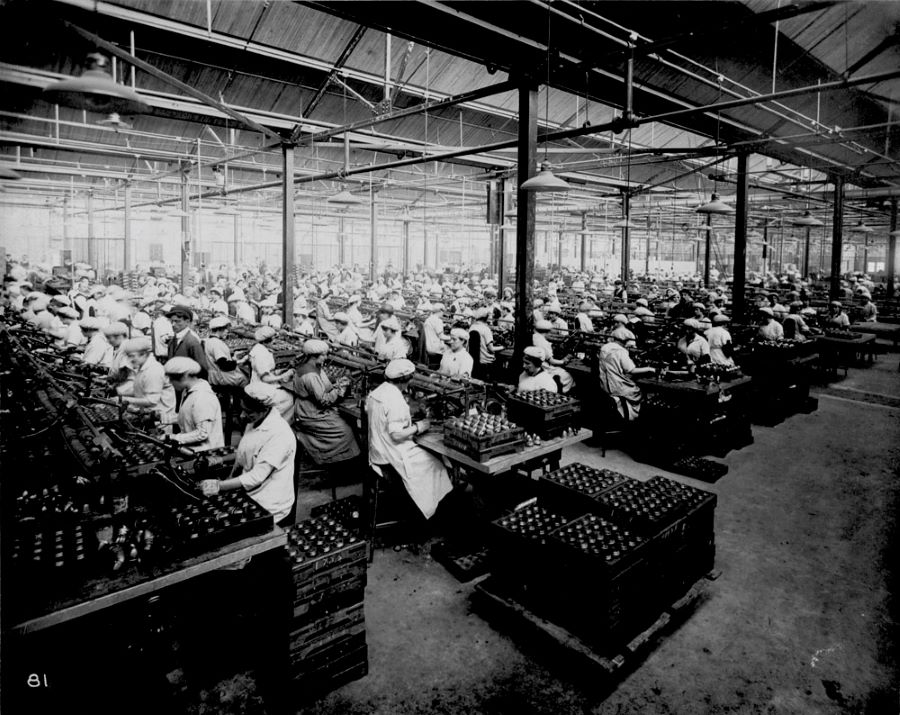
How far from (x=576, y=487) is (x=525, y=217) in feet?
11.2

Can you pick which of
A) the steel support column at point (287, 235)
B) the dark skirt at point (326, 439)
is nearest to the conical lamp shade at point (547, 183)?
the dark skirt at point (326, 439)

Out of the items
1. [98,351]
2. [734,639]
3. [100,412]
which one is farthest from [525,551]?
[98,351]

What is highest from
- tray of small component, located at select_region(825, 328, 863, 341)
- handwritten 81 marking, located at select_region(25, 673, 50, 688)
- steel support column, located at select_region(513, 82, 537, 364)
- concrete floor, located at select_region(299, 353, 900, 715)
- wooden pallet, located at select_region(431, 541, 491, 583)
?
steel support column, located at select_region(513, 82, 537, 364)

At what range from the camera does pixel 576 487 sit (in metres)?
3.88

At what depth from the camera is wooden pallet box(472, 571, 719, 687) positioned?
118 inches

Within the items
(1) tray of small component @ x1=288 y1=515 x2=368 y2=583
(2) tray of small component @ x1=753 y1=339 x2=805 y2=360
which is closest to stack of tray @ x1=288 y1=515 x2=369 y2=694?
(1) tray of small component @ x1=288 y1=515 x2=368 y2=583

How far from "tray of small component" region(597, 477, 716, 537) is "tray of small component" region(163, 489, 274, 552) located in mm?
2004

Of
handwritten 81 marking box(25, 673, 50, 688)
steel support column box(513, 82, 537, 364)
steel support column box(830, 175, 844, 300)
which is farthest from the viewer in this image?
steel support column box(830, 175, 844, 300)

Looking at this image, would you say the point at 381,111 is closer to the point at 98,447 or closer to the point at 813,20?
the point at 98,447

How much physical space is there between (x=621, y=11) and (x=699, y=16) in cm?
107

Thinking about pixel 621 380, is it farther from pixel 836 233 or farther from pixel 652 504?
pixel 836 233

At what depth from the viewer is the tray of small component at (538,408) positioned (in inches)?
177

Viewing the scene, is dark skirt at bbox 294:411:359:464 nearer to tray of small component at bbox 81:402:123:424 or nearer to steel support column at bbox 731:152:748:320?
tray of small component at bbox 81:402:123:424

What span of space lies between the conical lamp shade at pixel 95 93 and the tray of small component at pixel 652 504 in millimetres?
3619
